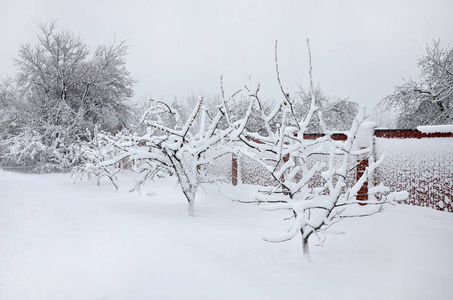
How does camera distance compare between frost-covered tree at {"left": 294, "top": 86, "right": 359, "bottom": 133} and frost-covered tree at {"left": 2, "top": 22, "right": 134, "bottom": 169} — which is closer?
frost-covered tree at {"left": 2, "top": 22, "right": 134, "bottom": 169}

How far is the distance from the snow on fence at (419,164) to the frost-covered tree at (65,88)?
43.8 ft

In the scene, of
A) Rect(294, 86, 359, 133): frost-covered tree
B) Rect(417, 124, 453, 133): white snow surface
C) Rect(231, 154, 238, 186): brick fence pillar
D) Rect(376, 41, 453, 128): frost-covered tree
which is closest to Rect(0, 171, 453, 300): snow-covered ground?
Rect(417, 124, 453, 133): white snow surface

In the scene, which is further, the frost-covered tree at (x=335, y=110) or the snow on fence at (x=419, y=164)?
the frost-covered tree at (x=335, y=110)

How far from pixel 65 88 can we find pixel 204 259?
16.1 metres

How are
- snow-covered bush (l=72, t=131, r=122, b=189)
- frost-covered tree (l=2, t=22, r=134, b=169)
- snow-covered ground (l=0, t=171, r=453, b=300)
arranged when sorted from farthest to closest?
frost-covered tree (l=2, t=22, r=134, b=169) → snow-covered bush (l=72, t=131, r=122, b=189) → snow-covered ground (l=0, t=171, r=453, b=300)

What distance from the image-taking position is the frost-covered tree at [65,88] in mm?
15016

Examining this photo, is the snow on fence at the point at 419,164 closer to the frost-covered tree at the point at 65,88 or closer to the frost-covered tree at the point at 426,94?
the frost-covered tree at the point at 426,94

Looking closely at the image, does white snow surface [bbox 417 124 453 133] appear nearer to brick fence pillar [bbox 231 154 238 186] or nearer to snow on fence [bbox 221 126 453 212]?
snow on fence [bbox 221 126 453 212]

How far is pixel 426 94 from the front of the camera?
Result: 34.5 feet

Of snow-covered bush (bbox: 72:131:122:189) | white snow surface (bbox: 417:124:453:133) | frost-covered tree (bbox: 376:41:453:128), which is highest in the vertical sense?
frost-covered tree (bbox: 376:41:453:128)

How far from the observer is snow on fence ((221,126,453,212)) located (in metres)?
4.84

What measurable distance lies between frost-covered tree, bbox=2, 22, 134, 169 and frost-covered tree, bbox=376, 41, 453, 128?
1342 cm

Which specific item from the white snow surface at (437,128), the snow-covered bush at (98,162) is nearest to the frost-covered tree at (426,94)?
the white snow surface at (437,128)

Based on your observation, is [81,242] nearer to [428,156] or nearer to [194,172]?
[194,172]
